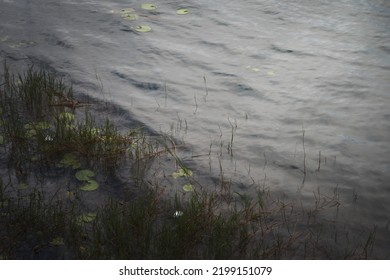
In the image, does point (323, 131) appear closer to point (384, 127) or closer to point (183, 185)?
point (384, 127)

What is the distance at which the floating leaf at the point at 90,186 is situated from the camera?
3.89 m

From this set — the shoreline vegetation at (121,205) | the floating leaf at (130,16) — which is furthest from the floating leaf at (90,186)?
the floating leaf at (130,16)

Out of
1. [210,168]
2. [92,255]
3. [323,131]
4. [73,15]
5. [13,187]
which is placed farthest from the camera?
[73,15]

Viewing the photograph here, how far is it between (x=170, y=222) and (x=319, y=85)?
8.25ft

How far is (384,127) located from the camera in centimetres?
483

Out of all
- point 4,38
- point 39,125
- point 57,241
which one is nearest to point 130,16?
point 4,38

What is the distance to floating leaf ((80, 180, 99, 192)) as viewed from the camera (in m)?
3.89

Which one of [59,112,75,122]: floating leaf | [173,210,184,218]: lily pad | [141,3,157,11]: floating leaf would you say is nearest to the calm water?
[141,3,157,11]: floating leaf

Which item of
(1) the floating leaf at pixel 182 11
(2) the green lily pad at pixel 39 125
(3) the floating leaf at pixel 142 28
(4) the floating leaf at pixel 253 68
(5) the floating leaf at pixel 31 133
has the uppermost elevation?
(1) the floating leaf at pixel 182 11

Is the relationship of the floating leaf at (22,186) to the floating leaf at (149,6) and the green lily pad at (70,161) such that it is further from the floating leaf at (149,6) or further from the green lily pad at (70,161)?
the floating leaf at (149,6)

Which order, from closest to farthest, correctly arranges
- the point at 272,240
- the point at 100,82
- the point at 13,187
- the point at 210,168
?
the point at 272,240 < the point at 13,187 < the point at 210,168 < the point at 100,82

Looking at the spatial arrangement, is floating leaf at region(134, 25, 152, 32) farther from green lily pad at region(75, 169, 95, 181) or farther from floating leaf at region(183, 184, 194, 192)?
floating leaf at region(183, 184, 194, 192)

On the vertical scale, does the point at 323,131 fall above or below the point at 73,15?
below

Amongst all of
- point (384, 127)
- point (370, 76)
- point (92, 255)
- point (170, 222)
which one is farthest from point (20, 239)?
point (370, 76)
